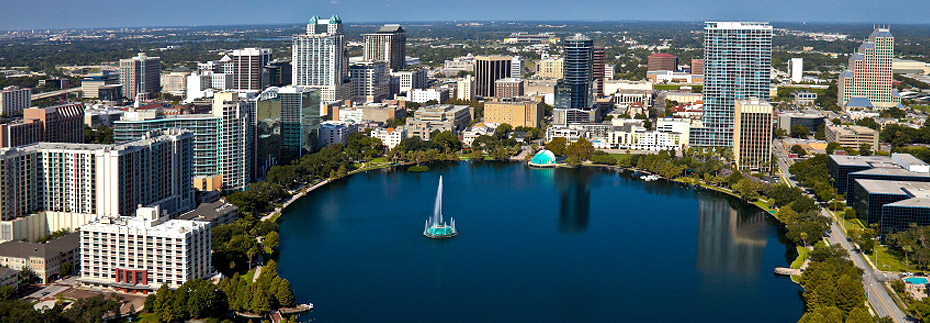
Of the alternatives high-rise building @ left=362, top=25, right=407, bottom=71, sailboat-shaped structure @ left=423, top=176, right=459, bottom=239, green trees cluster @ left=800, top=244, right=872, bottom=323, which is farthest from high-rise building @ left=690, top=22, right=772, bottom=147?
high-rise building @ left=362, top=25, right=407, bottom=71

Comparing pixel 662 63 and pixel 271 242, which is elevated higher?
pixel 662 63

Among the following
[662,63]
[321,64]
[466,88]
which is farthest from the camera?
[662,63]

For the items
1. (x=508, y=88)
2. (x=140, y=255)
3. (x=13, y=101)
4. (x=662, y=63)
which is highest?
(x=662, y=63)

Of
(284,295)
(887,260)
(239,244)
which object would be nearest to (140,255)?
(239,244)

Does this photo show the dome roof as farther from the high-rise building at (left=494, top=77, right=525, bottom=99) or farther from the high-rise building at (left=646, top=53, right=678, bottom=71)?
the high-rise building at (left=646, top=53, right=678, bottom=71)

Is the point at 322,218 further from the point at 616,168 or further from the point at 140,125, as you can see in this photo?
the point at 616,168

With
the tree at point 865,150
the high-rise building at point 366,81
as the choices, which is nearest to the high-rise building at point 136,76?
the high-rise building at point 366,81

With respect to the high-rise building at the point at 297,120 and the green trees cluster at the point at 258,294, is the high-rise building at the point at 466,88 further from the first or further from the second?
the green trees cluster at the point at 258,294

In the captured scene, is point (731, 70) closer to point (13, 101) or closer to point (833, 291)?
point (833, 291)
